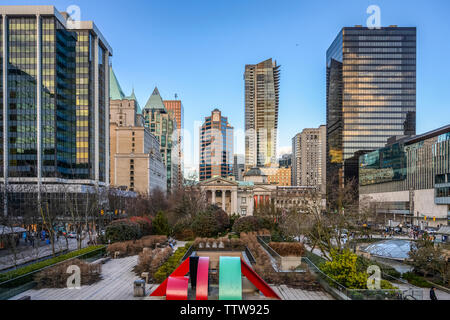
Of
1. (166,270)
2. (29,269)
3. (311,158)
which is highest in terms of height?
(311,158)

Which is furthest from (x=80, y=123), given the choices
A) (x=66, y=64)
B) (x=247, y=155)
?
(x=247, y=155)

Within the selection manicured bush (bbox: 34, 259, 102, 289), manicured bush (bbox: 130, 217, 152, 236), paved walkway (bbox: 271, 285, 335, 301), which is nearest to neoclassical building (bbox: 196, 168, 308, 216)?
manicured bush (bbox: 130, 217, 152, 236)

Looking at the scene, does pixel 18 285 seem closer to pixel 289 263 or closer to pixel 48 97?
pixel 289 263

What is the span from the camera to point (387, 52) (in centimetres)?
10762

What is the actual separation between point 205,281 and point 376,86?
380 feet

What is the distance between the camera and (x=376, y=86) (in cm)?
→ 10719

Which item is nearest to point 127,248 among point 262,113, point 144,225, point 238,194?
point 144,225

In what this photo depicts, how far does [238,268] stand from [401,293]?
23.2ft

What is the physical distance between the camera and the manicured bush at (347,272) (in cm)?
1452

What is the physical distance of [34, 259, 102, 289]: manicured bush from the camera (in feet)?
55.5

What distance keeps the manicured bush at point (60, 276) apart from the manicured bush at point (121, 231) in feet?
38.7

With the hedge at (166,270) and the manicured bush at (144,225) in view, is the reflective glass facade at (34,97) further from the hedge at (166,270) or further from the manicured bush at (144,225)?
the hedge at (166,270)

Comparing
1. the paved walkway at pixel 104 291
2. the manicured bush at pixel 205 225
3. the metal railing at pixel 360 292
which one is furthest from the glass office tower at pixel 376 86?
the paved walkway at pixel 104 291
